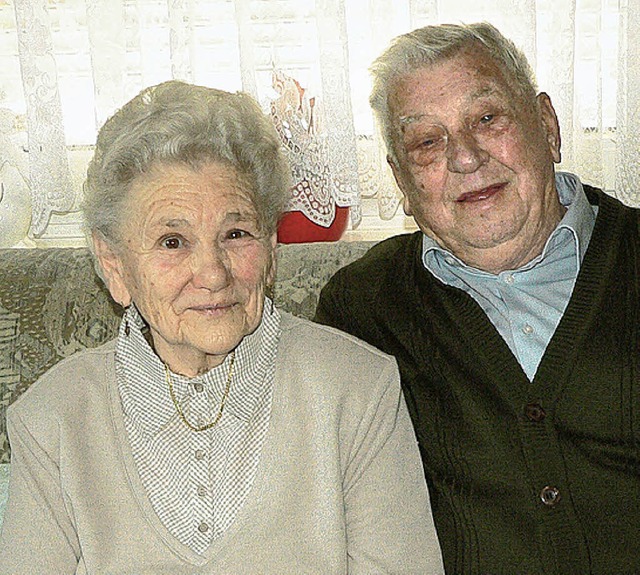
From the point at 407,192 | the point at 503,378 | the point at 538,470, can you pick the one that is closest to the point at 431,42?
the point at 407,192

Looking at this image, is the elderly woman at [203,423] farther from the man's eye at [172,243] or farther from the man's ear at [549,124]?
the man's ear at [549,124]

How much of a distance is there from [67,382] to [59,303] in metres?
0.34

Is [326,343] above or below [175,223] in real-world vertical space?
below

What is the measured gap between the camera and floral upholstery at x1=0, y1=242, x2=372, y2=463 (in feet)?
7.03

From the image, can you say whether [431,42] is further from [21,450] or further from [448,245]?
[21,450]

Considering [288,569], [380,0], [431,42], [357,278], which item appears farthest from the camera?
[380,0]

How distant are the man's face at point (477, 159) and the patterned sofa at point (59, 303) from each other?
0.36 meters

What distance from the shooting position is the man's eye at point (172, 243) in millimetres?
1788

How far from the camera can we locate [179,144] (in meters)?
1.78

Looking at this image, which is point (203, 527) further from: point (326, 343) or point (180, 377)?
point (326, 343)

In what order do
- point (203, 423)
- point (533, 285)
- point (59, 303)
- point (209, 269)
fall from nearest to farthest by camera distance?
point (209, 269) → point (203, 423) → point (533, 285) → point (59, 303)

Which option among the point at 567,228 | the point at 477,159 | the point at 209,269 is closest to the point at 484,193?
the point at 477,159

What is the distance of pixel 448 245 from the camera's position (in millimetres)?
1982

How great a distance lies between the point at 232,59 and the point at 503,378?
47.5 inches
